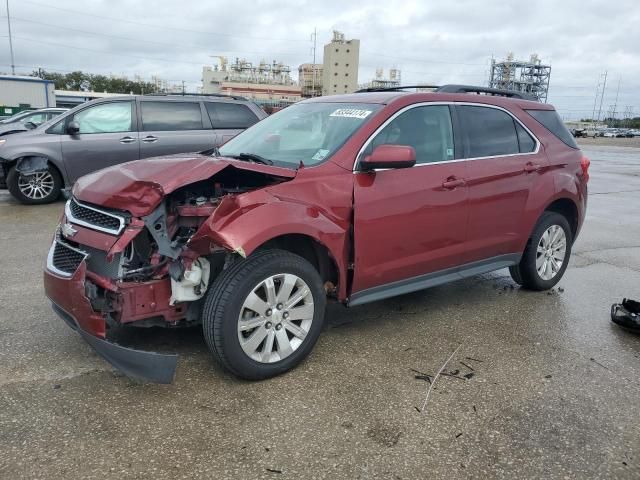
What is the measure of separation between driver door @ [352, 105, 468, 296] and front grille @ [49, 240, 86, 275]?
1.73 metres

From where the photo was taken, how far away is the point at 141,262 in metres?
3.10

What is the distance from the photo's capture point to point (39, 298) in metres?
4.45

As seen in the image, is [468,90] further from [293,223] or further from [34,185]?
[34,185]

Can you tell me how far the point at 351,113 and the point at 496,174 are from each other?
1346 mm

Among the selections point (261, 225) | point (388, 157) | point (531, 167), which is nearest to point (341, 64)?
point (531, 167)

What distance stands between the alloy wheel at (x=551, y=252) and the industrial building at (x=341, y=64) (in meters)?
106

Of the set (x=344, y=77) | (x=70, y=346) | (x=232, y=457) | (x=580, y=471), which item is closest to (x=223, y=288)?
(x=232, y=457)

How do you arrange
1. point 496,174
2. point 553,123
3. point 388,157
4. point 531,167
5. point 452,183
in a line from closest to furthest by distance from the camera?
point 388,157
point 452,183
point 496,174
point 531,167
point 553,123

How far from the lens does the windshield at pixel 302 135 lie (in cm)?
363

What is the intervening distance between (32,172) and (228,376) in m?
7.22

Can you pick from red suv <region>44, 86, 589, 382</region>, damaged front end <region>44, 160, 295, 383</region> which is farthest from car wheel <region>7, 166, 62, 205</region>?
damaged front end <region>44, 160, 295, 383</region>

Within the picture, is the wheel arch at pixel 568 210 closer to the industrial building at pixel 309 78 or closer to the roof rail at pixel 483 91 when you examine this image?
the roof rail at pixel 483 91

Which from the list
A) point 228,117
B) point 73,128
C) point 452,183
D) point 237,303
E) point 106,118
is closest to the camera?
point 237,303

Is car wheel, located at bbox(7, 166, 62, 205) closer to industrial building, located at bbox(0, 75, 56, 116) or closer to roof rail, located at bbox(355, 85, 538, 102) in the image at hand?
roof rail, located at bbox(355, 85, 538, 102)
